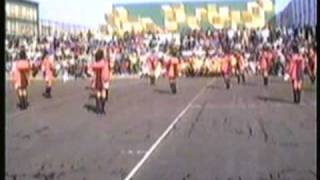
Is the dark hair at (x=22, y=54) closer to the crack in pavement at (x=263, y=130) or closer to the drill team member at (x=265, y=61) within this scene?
the drill team member at (x=265, y=61)

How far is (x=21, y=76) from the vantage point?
22.1ft

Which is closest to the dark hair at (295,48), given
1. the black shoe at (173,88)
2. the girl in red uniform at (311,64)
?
the girl in red uniform at (311,64)

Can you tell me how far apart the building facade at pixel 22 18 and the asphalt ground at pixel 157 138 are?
1.19ft

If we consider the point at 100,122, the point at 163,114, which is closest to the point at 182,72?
the point at 163,114

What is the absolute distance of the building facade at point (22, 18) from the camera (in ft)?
16.5

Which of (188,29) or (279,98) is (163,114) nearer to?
(279,98)

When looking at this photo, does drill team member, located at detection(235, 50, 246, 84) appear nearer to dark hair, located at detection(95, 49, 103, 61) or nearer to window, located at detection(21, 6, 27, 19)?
dark hair, located at detection(95, 49, 103, 61)

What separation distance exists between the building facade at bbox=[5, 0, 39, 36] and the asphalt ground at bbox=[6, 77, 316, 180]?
36cm

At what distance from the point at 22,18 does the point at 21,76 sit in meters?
1.44

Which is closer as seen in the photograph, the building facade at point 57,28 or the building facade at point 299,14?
the building facade at point 299,14

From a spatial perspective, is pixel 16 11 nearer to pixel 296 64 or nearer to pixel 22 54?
pixel 22 54

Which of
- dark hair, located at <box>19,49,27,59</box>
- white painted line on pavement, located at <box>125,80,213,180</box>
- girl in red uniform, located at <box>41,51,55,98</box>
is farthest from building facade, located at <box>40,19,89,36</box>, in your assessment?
white painted line on pavement, located at <box>125,80,213,180</box>

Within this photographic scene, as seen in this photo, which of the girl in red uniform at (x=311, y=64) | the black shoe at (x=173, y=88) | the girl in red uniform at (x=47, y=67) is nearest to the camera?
the girl in red uniform at (x=311, y=64)

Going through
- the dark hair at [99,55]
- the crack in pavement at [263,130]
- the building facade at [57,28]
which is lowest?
the crack in pavement at [263,130]
